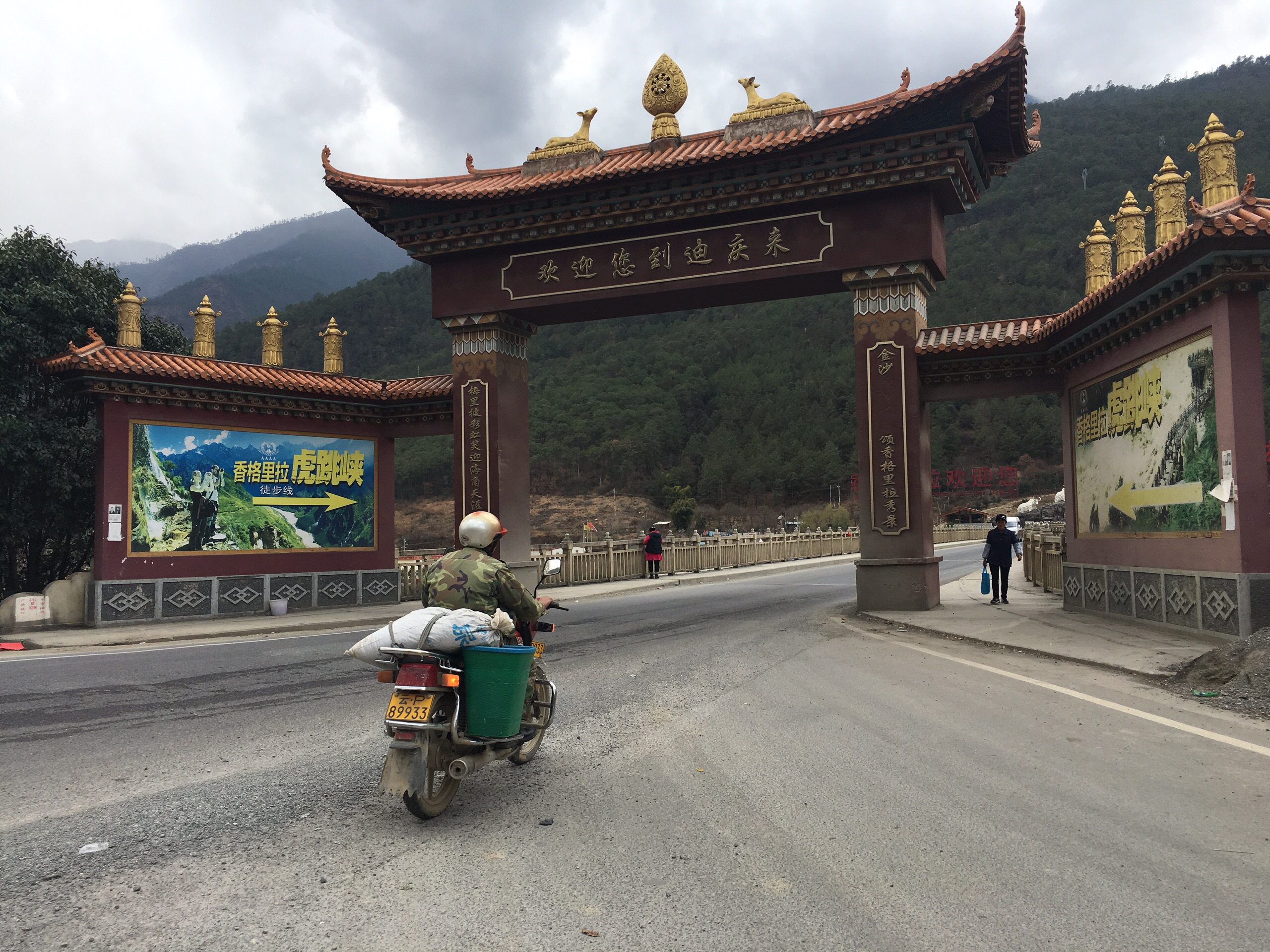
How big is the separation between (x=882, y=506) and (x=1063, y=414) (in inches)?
150

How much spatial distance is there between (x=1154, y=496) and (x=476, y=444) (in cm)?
1162

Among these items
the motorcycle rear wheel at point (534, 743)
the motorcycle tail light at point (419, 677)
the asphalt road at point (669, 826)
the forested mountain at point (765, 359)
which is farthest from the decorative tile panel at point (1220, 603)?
the forested mountain at point (765, 359)

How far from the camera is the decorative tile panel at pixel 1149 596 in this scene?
11258mm

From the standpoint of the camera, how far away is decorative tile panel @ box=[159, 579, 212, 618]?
1588 cm

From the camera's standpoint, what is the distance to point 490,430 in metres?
17.3

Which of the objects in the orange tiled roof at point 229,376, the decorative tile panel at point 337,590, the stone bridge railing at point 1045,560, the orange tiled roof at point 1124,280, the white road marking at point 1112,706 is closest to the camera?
the white road marking at point 1112,706

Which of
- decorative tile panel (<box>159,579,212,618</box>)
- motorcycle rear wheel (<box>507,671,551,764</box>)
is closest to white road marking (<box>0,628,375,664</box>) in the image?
decorative tile panel (<box>159,579,212,618</box>)

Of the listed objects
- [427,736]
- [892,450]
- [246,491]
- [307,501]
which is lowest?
[427,736]

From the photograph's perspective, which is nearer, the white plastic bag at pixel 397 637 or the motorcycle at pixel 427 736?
the motorcycle at pixel 427 736

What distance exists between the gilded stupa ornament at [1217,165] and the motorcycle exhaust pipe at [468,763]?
1107 centimetres

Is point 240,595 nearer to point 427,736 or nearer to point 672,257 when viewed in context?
point 672,257

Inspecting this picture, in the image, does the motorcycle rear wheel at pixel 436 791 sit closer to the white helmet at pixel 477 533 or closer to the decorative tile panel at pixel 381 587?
the white helmet at pixel 477 533

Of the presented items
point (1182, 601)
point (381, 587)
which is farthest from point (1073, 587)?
point (381, 587)

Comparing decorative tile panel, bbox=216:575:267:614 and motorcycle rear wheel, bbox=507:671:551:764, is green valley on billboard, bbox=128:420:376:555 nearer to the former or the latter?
decorative tile panel, bbox=216:575:267:614
